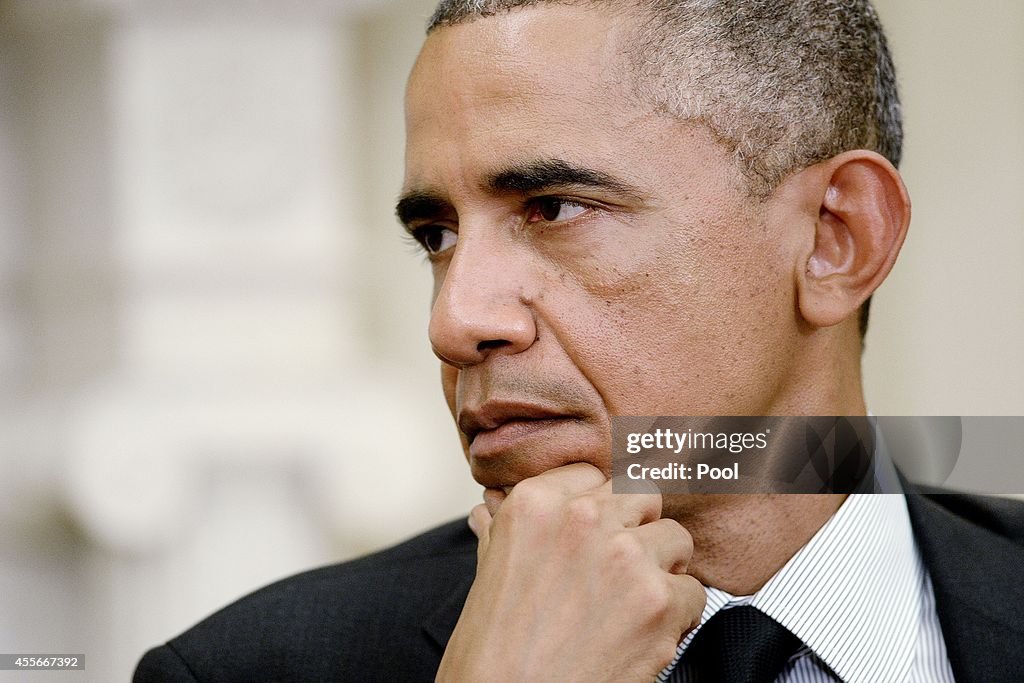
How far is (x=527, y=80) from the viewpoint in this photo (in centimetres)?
180

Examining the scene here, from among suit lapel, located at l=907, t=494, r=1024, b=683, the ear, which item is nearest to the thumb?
the ear

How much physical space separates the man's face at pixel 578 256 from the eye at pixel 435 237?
15 cm

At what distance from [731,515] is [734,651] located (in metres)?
0.25

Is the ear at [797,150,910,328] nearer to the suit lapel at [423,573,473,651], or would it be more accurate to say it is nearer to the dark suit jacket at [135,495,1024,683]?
the dark suit jacket at [135,495,1024,683]

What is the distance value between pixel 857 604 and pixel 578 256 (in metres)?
0.76

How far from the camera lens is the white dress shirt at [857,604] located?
186cm

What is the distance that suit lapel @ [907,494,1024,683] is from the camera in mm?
1887

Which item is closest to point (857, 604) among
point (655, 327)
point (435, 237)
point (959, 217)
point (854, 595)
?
point (854, 595)

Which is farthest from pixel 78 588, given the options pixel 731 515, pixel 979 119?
pixel 979 119

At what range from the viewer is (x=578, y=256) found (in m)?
1.79

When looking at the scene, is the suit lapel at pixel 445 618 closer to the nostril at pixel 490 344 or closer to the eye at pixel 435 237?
the nostril at pixel 490 344

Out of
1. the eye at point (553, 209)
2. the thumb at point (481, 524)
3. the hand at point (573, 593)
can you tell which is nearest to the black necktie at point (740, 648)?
the hand at point (573, 593)

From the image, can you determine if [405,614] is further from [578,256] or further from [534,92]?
[534,92]

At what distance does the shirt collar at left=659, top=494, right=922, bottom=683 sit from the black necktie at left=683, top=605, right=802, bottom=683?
22 mm
